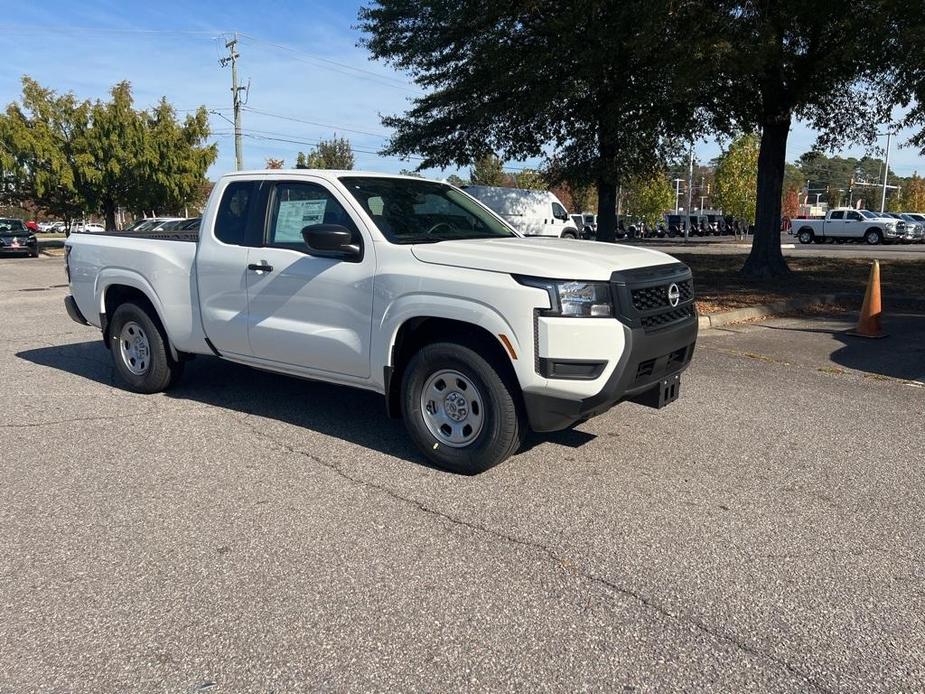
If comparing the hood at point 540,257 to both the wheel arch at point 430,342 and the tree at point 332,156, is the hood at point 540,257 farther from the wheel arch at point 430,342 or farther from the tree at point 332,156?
the tree at point 332,156

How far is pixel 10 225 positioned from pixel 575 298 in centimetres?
3653

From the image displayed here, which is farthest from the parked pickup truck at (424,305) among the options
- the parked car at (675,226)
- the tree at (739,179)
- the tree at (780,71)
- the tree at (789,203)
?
the tree at (789,203)

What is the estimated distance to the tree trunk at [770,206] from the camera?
1639 centimetres

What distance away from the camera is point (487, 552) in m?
3.59

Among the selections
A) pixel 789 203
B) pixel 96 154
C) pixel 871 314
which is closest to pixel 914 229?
pixel 871 314

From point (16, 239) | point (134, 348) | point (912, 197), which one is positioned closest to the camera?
point (134, 348)

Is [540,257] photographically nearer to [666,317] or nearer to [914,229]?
[666,317]

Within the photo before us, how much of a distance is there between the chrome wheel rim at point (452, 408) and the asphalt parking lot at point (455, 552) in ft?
0.85

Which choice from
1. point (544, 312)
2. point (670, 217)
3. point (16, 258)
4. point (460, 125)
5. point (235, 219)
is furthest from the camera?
point (670, 217)

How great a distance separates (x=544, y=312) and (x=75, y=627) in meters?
2.66

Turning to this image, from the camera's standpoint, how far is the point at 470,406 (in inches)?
181

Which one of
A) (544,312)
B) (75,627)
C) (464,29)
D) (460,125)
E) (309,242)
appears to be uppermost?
(464,29)

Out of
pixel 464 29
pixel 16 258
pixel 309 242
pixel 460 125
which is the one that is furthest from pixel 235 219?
pixel 16 258

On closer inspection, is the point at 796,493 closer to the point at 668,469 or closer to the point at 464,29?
the point at 668,469
